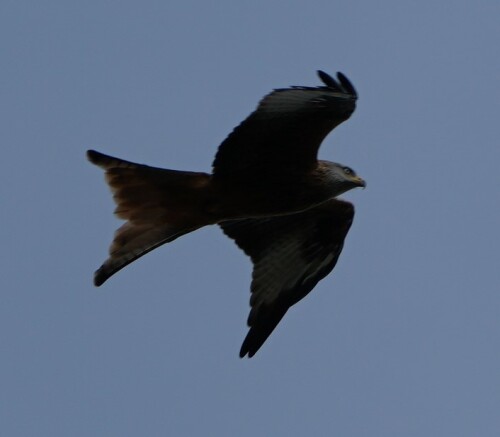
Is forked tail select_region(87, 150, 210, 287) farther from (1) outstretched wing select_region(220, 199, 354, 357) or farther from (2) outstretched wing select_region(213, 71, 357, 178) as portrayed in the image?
(1) outstretched wing select_region(220, 199, 354, 357)

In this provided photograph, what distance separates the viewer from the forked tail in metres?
11.8

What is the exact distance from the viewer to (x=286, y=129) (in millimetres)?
11758

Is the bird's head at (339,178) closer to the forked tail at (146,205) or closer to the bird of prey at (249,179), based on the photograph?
the bird of prey at (249,179)

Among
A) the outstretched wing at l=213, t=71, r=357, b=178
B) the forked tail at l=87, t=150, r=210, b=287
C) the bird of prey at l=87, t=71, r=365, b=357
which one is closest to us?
the outstretched wing at l=213, t=71, r=357, b=178

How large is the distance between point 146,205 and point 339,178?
1597 millimetres

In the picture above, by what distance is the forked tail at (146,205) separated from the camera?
38.8 feet

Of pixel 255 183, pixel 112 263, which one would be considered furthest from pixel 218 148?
pixel 112 263

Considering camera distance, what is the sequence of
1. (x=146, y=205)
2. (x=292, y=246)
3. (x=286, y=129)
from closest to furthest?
1. (x=286, y=129)
2. (x=146, y=205)
3. (x=292, y=246)

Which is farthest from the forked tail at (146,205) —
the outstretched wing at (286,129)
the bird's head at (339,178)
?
the bird's head at (339,178)

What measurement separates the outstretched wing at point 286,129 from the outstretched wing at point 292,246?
1222 millimetres

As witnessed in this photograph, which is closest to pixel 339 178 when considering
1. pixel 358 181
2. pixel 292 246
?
pixel 358 181

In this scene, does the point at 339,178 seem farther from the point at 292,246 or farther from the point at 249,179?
the point at 292,246

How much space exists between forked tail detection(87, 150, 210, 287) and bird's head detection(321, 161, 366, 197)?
1.00 meters

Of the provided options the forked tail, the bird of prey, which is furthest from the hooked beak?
the forked tail
